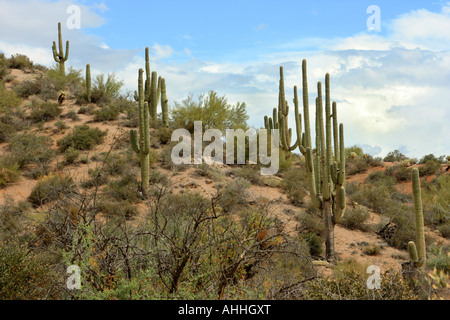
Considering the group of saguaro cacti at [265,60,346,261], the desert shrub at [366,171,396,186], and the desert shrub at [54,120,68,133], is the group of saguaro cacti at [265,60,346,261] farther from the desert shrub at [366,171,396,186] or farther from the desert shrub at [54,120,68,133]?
the desert shrub at [54,120,68,133]

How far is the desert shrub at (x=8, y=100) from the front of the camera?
64.9 ft

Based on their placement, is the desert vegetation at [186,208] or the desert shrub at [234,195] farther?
the desert shrub at [234,195]

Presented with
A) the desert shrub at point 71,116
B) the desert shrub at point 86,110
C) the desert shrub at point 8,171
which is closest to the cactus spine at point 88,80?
the desert shrub at point 86,110

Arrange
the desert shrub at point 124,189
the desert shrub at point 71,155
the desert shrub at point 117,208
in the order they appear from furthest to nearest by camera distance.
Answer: the desert shrub at point 71,155, the desert shrub at point 124,189, the desert shrub at point 117,208

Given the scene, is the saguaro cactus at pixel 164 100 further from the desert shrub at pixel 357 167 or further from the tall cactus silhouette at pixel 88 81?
the desert shrub at pixel 357 167

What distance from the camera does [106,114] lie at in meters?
19.9

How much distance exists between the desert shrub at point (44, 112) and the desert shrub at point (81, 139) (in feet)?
8.99

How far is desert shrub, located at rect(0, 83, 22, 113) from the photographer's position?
779 inches

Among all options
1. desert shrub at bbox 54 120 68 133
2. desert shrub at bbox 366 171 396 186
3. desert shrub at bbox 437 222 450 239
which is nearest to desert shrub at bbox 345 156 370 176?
desert shrub at bbox 366 171 396 186

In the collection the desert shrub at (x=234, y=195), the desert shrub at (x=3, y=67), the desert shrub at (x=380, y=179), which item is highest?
the desert shrub at (x=3, y=67)

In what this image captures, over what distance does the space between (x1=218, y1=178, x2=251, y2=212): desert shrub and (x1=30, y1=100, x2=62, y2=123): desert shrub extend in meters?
10.3

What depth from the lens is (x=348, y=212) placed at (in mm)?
14484

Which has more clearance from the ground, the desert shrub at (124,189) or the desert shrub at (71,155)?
the desert shrub at (71,155)
